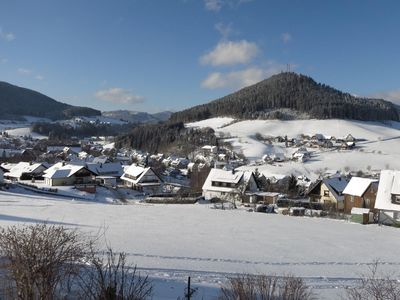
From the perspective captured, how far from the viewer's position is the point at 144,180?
72.2 meters

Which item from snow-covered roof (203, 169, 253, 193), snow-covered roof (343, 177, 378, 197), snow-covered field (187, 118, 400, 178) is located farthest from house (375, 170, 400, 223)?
snow-covered field (187, 118, 400, 178)

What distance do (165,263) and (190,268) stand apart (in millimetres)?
1305

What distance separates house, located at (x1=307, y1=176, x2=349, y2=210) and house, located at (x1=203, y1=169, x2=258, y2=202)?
334 inches

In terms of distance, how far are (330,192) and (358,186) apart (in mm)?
4130

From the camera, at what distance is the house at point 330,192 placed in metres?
53.4

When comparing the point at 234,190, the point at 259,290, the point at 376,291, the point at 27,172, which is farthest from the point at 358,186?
the point at 27,172

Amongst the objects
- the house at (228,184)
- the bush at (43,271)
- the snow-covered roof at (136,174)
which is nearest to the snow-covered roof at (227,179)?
the house at (228,184)

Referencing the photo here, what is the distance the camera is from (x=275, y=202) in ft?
179

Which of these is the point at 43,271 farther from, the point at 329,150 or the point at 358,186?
the point at 329,150

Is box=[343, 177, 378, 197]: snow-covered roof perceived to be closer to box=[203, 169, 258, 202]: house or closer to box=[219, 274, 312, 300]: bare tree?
box=[203, 169, 258, 202]: house

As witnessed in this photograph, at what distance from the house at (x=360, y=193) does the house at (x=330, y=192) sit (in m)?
1.41

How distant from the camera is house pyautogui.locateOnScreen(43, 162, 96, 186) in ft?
219

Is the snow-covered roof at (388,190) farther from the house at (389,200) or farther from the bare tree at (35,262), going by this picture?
the bare tree at (35,262)

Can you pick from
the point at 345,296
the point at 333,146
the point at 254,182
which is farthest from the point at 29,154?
the point at 345,296
